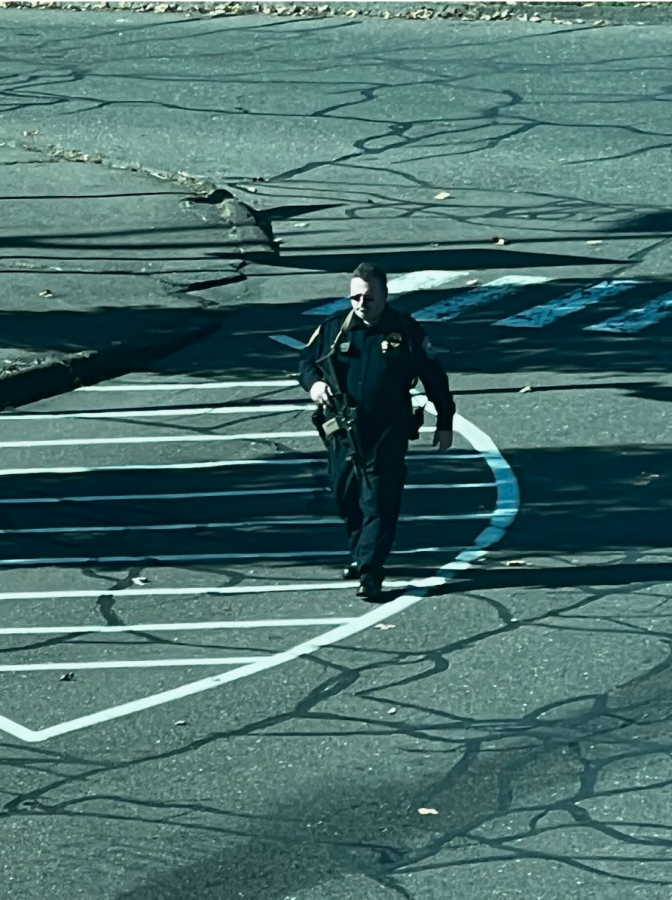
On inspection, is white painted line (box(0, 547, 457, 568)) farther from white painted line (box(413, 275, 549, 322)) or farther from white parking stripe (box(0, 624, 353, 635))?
white painted line (box(413, 275, 549, 322))

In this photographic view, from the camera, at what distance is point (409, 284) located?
51.9 ft

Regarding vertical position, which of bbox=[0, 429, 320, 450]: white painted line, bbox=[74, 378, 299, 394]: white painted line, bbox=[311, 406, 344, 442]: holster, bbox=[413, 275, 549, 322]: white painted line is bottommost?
bbox=[0, 429, 320, 450]: white painted line

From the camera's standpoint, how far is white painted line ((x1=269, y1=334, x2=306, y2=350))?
1464cm

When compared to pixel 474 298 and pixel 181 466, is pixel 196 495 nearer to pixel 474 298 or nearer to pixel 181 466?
pixel 181 466

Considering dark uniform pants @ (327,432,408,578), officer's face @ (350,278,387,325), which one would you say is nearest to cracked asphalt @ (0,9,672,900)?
dark uniform pants @ (327,432,408,578)

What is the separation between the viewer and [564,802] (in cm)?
796

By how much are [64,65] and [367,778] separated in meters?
15.9

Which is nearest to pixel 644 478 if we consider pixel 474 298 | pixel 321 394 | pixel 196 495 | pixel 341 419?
pixel 341 419

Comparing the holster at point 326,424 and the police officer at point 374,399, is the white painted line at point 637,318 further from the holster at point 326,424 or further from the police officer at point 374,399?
the holster at point 326,424

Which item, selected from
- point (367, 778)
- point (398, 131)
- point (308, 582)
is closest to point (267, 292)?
point (398, 131)

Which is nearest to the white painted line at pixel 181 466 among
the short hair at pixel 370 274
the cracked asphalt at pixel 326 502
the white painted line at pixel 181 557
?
the cracked asphalt at pixel 326 502

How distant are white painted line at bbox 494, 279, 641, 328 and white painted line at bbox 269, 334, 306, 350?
1537 mm

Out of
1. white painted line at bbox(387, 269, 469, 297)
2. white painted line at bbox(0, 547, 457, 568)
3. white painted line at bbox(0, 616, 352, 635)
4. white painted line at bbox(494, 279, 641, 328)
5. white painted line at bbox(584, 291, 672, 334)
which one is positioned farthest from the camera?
white painted line at bbox(387, 269, 469, 297)

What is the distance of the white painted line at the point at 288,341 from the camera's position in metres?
14.6
